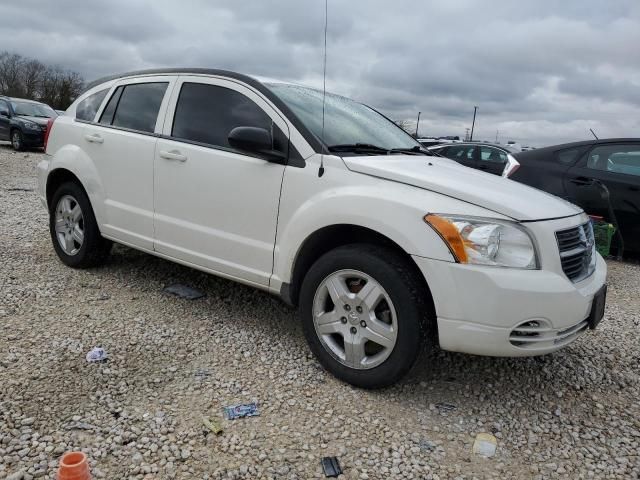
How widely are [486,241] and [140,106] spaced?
2.97m

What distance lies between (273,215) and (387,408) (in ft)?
4.29

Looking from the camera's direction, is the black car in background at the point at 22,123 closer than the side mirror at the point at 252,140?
No

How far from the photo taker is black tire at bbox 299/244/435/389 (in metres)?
2.65

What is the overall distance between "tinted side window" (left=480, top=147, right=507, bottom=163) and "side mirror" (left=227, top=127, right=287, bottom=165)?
928 cm

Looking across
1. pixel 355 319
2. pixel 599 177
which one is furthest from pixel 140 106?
pixel 599 177

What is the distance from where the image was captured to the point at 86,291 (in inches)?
164

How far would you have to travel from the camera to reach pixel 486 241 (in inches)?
99.3

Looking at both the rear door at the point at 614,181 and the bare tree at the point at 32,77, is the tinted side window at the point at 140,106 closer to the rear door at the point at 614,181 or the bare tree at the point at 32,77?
the rear door at the point at 614,181

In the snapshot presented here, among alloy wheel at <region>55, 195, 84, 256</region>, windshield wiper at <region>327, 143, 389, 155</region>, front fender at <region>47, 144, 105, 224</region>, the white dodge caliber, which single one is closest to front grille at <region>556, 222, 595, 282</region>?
the white dodge caliber

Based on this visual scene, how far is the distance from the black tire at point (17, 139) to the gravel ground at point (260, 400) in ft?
46.0

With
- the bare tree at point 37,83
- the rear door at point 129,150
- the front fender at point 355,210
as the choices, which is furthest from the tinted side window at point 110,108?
the bare tree at point 37,83

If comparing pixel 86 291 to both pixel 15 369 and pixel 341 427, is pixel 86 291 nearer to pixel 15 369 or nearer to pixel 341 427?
pixel 15 369

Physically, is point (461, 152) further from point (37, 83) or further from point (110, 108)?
point (37, 83)

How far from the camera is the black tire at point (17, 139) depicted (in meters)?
16.0
